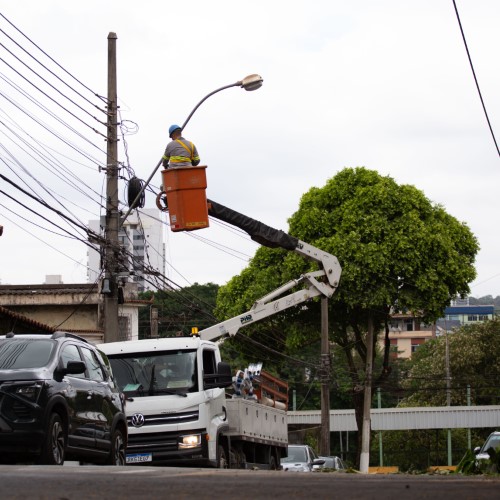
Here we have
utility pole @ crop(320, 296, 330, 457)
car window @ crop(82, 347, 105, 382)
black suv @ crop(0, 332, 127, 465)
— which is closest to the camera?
black suv @ crop(0, 332, 127, 465)

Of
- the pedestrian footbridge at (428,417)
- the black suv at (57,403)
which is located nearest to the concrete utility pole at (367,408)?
the pedestrian footbridge at (428,417)

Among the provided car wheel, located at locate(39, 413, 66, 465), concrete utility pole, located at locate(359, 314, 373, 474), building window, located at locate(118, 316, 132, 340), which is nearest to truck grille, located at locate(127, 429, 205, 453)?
car wheel, located at locate(39, 413, 66, 465)

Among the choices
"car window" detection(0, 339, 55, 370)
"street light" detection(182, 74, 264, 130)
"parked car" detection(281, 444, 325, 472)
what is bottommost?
"parked car" detection(281, 444, 325, 472)

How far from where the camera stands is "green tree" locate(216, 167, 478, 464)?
4119cm

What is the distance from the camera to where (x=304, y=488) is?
8539 millimetres

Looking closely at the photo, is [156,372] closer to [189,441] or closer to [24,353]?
[189,441]

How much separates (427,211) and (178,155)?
2297 cm

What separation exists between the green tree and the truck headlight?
71.7ft

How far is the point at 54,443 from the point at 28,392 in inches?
28.3

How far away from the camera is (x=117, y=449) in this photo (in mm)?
16531

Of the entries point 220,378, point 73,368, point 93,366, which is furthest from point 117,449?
point 220,378

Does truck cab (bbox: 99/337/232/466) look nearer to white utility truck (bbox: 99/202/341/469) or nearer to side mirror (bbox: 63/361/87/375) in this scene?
white utility truck (bbox: 99/202/341/469)

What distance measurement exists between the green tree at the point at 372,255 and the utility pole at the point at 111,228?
15074 mm

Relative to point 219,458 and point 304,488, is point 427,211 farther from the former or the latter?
point 304,488
